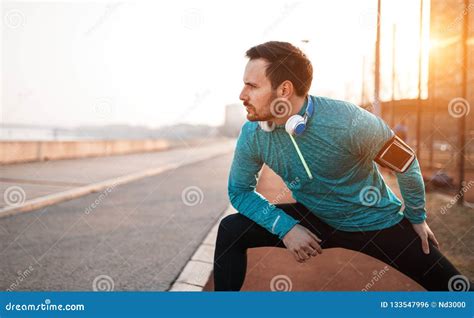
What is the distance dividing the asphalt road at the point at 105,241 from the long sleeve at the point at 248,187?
1.39 m

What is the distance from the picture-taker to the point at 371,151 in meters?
2.01

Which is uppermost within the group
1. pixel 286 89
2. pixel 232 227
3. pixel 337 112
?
pixel 286 89

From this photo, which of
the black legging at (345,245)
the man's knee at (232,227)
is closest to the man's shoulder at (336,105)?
the black legging at (345,245)

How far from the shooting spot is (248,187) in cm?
213

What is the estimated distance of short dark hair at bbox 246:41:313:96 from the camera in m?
1.96

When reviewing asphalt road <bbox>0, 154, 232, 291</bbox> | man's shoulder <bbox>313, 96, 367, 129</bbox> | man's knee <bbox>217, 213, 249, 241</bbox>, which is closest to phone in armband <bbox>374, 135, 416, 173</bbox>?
man's shoulder <bbox>313, 96, 367, 129</bbox>

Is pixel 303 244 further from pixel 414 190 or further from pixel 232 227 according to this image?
pixel 414 190

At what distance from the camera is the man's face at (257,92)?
197 cm

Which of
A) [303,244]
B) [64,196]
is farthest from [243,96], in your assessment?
[64,196]

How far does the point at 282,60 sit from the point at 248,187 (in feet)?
2.13

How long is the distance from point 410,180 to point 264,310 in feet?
3.25

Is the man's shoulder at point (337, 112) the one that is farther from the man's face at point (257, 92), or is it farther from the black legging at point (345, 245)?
the black legging at point (345, 245)

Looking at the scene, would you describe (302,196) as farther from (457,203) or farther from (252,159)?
(457,203)

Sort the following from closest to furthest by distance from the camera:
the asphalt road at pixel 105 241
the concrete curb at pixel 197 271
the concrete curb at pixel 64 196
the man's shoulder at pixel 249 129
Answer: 1. the man's shoulder at pixel 249 129
2. the concrete curb at pixel 197 271
3. the asphalt road at pixel 105 241
4. the concrete curb at pixel 64 196
